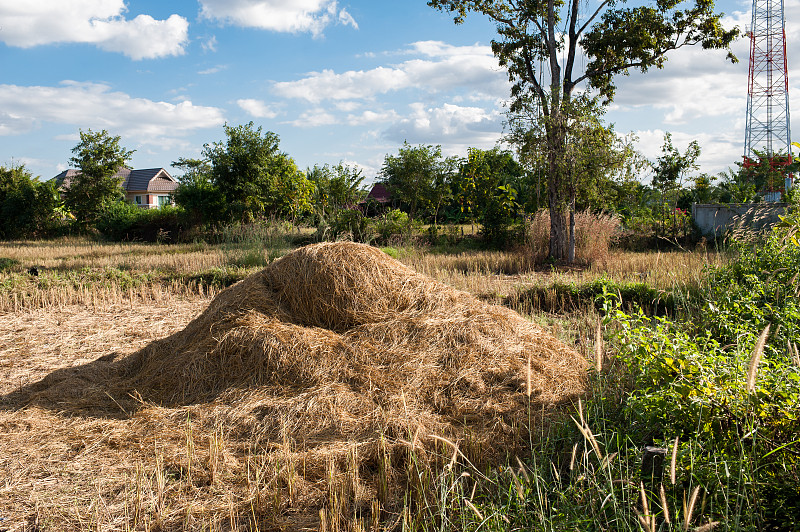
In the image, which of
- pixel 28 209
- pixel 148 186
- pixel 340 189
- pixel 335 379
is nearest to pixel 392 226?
pixel 340 189

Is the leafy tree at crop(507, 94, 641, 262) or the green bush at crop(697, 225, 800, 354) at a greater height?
the leafy tree at crop(507, 94, 641, 262)

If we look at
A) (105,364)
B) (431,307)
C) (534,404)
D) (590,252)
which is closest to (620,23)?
(590,252)

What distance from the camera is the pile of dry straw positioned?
11.5 ft

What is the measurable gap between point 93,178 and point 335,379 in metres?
23.7

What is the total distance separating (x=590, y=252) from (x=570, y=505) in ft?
37.4

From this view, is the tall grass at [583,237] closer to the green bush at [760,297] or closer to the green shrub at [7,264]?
the green bush at [760,297]

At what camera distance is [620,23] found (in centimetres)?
1323

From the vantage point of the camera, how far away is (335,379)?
4.35 meters

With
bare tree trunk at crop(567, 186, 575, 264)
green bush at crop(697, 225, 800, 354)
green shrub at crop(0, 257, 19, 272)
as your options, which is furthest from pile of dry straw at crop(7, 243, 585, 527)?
green shrub at crop(0, 257, 19, 272)

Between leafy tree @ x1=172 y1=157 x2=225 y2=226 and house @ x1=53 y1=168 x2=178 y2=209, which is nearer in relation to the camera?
leafy tree @ x1=172 y1=157 x2=225 y2=226

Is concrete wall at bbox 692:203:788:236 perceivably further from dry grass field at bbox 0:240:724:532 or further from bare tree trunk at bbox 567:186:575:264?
dry grass field at bbox 0:240:724:532

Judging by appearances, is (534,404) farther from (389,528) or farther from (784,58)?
(784,58)

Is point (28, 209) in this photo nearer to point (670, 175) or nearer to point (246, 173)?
point (246, 173)

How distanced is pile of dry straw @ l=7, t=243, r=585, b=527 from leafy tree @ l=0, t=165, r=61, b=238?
22.2 metres
